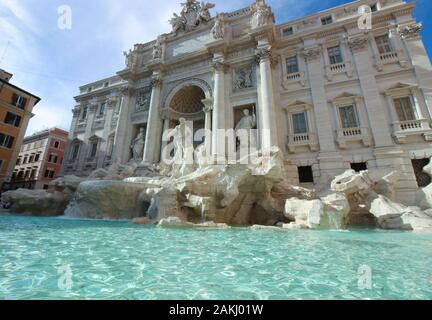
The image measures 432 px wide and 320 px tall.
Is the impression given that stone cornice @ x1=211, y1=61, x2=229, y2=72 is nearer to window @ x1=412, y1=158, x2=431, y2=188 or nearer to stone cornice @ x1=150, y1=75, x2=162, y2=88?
stone cornice @ x1=150, y1=75, x2=162, y2=88

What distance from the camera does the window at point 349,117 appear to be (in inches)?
534

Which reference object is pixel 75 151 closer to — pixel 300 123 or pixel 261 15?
pixel 261 15

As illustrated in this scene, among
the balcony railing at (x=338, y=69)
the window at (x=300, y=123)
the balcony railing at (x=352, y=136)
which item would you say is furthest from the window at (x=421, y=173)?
the balcony railing at (x=338, y=69)

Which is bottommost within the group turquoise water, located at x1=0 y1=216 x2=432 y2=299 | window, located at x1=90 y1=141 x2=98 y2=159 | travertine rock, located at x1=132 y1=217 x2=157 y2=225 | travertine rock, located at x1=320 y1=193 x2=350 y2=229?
turquoise water, located at x1=0 y1=216 x2=432 y2=299

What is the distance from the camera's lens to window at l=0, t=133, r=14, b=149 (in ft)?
71.7

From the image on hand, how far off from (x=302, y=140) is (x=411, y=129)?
5.59m

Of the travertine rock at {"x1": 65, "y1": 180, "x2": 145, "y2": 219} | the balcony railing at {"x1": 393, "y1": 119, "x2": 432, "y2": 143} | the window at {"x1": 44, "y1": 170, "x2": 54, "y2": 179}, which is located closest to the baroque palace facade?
the balcony railing at {"x1": 393, "y1": 119, "x2": 432, "y2": 143}

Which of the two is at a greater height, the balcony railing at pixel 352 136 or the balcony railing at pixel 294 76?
the balcony railing at pixel 294 76

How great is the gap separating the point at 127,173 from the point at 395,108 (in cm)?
1734

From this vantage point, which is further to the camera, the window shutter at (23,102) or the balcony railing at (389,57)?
the window shutter at (23,102)

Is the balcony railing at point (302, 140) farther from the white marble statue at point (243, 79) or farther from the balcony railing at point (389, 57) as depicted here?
the balcony railing at point (389, 57)

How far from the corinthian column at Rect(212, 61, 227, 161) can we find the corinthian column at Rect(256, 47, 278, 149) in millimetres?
2635

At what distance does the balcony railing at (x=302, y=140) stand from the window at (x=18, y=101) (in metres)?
27.7
